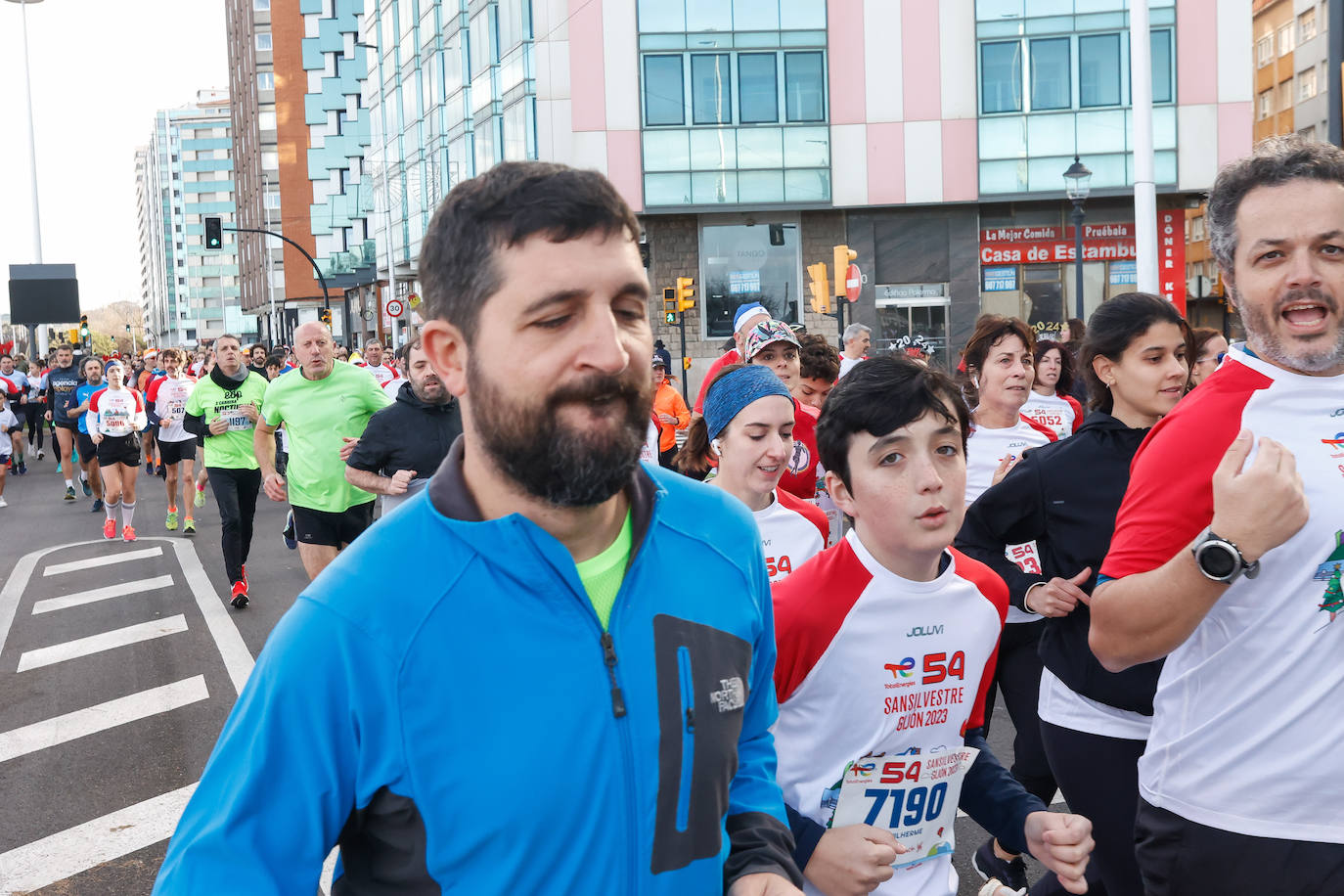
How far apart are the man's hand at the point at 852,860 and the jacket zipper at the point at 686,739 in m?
0.87

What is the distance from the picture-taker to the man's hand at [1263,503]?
A: 2316 mm

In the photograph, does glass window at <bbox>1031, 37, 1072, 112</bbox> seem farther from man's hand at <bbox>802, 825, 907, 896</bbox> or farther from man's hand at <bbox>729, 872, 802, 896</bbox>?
man's hand at <bbox>729, 872, 802, 896</bbox>

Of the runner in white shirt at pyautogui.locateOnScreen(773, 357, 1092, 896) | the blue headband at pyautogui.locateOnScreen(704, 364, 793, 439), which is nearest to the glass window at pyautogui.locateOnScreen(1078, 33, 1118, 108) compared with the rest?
the blue headband at pyautogui.locateOnScreen(704, 364, 793, 439)

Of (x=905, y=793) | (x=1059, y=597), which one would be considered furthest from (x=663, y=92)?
(x=905, y=793)

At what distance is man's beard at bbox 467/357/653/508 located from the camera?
1.71m

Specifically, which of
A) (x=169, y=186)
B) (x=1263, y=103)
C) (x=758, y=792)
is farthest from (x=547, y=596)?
(x=169, y=186)

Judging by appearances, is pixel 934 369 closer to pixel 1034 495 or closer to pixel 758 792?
pixel 1034 495

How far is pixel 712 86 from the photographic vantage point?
35250 mm

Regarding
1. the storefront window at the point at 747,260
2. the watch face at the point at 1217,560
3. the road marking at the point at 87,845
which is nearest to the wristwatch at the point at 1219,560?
the watch face at the point at 1217,560

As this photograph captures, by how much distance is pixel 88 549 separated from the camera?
14.6 metres

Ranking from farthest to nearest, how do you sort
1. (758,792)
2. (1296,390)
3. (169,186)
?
(169,186)
(1296,390)
(758,792)

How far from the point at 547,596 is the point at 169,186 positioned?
178694 mm

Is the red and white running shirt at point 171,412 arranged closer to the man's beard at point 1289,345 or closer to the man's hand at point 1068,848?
the man's hand at point 1068,848

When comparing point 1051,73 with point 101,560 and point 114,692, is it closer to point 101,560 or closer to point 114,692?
point 101,560
